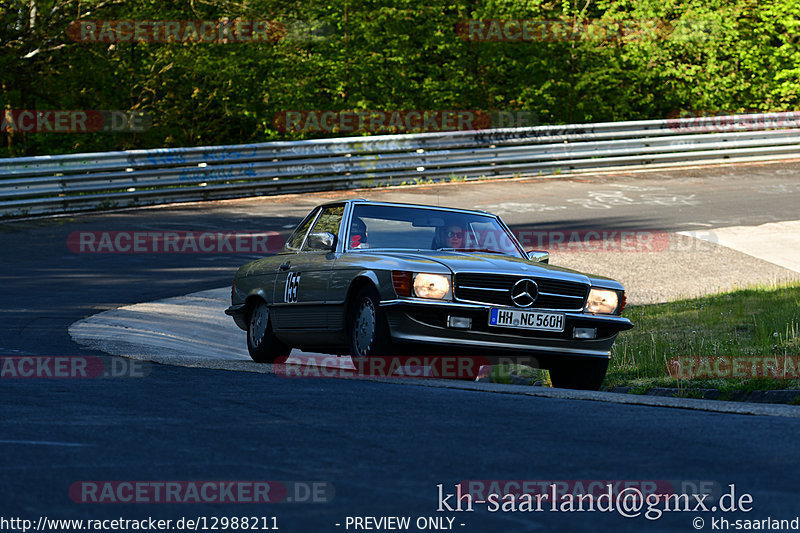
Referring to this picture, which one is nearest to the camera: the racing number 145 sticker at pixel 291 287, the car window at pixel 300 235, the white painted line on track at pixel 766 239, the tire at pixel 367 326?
the tire at pixel 367 326

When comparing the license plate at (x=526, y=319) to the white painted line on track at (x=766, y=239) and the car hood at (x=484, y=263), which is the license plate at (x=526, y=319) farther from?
the white painted line on track at (x=766, y=239)

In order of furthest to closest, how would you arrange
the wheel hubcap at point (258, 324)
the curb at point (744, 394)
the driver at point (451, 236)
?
1. the wheel hubcap at point (258, 324)
2. the driver at point (451, 236)
3. the curb at point (744, 394)

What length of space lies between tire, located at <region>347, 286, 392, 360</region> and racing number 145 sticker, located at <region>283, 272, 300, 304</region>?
98 centimetres

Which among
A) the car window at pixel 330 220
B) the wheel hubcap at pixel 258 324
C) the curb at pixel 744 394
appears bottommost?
the curb at pixel 744 394

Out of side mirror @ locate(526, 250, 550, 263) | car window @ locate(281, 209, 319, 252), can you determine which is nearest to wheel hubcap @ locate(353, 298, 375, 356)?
side mirror @ locate(526, 250, 550, 263)

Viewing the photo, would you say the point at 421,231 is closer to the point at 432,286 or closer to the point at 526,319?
the point at 432,286

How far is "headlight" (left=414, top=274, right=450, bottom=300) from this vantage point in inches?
342

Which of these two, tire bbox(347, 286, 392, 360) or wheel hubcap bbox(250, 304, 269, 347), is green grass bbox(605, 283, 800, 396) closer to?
tire bbox(347, 286, 392, 360)

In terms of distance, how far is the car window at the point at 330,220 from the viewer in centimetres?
1034

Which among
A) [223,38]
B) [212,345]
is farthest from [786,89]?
[212,345]

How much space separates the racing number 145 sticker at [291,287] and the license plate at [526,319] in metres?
2.09

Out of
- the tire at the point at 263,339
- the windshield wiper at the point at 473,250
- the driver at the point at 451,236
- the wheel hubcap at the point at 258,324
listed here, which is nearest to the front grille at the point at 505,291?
the windshield wiper at the point at 473,250

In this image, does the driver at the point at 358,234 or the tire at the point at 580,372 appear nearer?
the tire at the point at 580,372

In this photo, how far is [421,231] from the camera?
10000 millimetres
